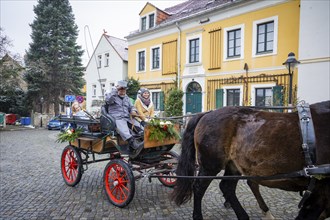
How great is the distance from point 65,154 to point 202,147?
3524 millimetres

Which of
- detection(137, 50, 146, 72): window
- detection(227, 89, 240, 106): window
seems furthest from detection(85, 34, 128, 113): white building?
detection(227, 89, 240, 106): window

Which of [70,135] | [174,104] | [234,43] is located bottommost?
[70,135]

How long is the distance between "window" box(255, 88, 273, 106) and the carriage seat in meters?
9.56

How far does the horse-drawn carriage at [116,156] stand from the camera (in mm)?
4094

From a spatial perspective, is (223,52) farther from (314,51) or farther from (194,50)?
(314,51)

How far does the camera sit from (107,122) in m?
4.52

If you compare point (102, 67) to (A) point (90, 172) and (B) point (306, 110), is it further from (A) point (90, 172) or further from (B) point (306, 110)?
(B) point (306, 110)

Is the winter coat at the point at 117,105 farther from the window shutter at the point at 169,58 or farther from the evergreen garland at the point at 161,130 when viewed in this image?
the window shutter at the point at 169,58

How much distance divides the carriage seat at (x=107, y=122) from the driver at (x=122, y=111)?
0.07m

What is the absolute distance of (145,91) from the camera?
5609 mm

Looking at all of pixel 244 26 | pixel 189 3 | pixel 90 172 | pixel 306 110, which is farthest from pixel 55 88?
pixel 306 110

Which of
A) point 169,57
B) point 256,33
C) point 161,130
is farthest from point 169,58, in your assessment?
point 161,130

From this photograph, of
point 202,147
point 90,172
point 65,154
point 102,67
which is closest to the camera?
point 202,147

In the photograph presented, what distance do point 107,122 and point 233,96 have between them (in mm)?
10459
